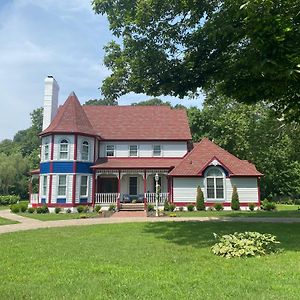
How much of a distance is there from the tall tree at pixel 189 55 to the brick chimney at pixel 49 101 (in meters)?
19.4

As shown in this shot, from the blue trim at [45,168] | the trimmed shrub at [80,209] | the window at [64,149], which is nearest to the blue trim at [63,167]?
the window at [64,149]

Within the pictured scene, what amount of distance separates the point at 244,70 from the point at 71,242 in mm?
8279

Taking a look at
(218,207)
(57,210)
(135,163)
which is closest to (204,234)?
(218,207)

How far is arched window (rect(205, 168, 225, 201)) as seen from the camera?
29.0 metres

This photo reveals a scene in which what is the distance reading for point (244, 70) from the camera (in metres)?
12.0

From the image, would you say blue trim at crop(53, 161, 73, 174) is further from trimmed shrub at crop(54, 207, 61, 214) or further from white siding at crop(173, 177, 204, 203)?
white siding at crop(173, 177, 204, 203)

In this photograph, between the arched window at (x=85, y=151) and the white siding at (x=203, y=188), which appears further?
the arched window at (x=85, y=151)

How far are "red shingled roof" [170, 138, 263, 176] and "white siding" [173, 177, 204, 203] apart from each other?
67 cm

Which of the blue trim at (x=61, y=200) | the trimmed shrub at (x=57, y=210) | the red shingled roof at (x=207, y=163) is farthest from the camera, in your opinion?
the red shingled roof at (x=207, y=163)

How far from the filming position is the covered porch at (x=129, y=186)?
30.2 m

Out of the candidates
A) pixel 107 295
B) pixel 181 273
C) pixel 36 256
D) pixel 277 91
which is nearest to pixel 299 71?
pixel 277 91

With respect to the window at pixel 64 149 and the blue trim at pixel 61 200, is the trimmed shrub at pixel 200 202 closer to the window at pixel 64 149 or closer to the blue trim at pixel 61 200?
the blue trim at pixel 61 200

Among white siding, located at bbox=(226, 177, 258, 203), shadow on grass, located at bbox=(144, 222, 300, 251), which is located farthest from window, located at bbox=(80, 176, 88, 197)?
shadow on grass, located at bbox=(144, 222, 300, 251)

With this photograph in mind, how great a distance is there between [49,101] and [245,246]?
27.7m
